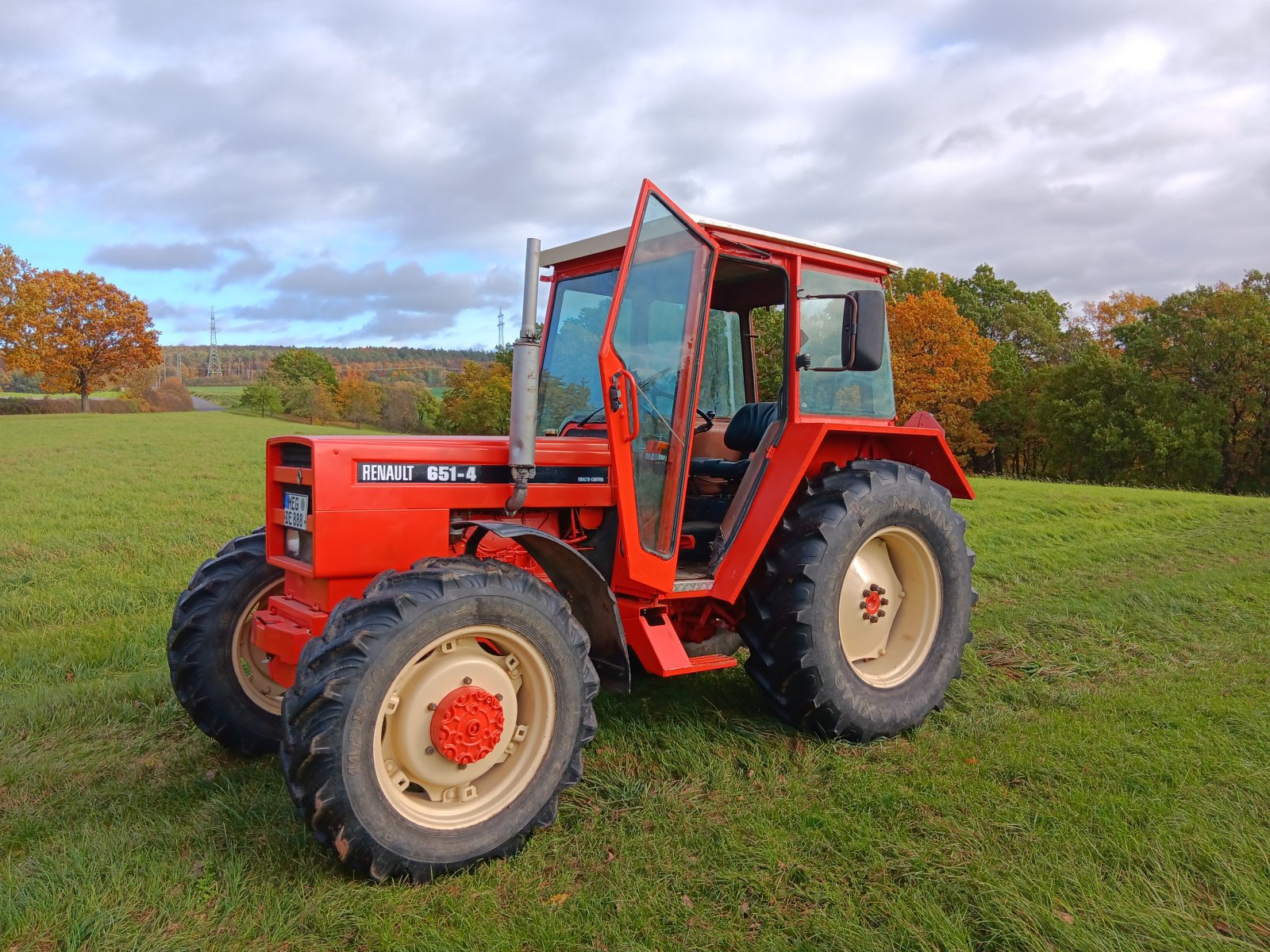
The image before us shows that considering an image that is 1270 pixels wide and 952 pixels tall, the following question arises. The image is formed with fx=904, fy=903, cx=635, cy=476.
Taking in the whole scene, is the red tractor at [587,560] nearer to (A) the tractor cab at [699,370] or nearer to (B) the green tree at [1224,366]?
(A) the tractor cab at [699,370]

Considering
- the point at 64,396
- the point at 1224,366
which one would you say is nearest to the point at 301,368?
the point at 64,396

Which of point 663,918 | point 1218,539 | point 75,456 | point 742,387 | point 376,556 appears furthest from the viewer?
point 75,456

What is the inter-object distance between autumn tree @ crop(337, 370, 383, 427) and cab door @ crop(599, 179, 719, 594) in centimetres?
4655

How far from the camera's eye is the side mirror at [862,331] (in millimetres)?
4141

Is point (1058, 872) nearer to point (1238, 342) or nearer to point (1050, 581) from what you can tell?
point (1050, 581)

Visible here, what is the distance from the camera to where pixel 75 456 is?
67.1 feet

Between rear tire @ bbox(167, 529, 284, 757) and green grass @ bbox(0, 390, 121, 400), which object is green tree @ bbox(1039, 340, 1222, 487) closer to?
rear tire @ bbox(167, 529, 284, 757)

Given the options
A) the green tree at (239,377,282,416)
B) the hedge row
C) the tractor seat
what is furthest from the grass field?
the green tree at (239,377,282,416)

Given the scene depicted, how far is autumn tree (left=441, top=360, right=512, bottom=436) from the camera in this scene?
26.5 meters

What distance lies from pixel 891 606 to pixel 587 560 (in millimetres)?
1883

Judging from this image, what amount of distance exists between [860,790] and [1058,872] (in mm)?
840

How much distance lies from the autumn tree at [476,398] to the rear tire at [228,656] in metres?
17.2

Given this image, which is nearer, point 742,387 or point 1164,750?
point 1164,750

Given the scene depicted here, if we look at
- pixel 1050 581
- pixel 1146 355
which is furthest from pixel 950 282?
pixel 1050 581
